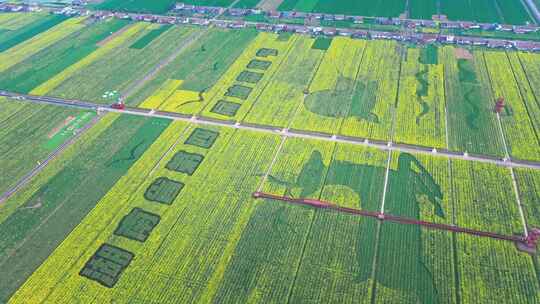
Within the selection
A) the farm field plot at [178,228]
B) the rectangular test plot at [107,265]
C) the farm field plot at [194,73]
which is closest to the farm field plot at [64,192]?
the farm field plot at [178,228]

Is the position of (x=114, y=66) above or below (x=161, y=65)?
above

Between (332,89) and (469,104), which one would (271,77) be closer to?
(332,89)

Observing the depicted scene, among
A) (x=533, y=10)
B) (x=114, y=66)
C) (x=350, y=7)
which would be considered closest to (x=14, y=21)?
(x=114, y=66)

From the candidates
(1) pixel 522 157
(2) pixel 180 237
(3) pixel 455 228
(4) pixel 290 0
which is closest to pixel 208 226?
(2) pixel 180 237

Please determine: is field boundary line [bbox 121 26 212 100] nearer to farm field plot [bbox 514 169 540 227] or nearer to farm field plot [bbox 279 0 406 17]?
farm field plot [bbox 279 0 406 17]

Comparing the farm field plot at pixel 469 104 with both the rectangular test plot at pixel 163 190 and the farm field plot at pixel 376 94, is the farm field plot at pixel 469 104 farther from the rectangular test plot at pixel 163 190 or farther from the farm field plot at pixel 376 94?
the rectangular test plot at pixel 163 190

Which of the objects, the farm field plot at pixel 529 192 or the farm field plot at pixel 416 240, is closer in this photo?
the farm field plot at pixel 416 240
